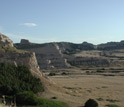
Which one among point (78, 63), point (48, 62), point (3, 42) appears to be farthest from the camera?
point (78, 63)

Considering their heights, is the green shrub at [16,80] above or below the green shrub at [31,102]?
above

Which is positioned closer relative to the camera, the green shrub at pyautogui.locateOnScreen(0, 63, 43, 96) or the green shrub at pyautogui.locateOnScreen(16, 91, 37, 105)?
the green shrub at pyautogui.locateOnScreen(16, 91, 37, 105)

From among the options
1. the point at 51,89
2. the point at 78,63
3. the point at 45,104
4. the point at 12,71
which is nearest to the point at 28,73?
the point at 12,71

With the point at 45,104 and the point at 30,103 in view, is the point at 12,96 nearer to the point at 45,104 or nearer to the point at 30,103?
the point at 30,103

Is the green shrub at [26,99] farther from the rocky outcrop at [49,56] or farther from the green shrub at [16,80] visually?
the rocky outcrop at [49,56]

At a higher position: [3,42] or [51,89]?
[3,42]

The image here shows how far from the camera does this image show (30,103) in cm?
1579

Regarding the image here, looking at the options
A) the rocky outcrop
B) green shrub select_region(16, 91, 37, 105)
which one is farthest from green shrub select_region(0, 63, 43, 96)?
the rocky outcrop

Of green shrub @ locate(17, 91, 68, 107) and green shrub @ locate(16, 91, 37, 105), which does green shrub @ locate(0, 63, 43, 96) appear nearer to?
green shrub @ locate(16, 91, 37, 105)

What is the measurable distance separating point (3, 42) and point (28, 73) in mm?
10953

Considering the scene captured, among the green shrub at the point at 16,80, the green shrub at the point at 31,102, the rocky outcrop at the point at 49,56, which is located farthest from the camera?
the rocky outcrop at the point at 49,56

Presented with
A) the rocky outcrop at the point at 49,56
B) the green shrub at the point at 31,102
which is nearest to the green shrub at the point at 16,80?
the green shrub at the point at 31,102

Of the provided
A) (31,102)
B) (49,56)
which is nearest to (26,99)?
(31,102)

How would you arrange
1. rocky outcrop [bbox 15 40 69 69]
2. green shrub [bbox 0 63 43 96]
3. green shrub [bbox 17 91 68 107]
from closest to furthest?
green shrub [bbox 17 91 68 107], green shrub [bbox 0 63 43 96], rocky outcrop [bbox 15 40 69 69]
